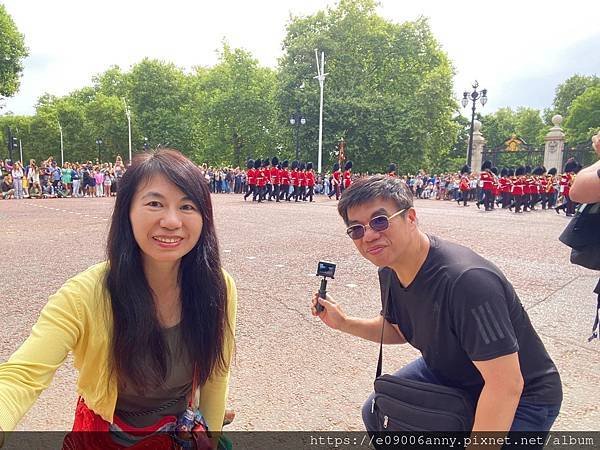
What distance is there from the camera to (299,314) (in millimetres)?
4789

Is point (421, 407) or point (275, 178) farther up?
point (275, 178)

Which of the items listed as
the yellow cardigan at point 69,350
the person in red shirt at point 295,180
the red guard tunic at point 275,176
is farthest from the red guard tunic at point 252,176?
the yellow cardigan at point 69,350

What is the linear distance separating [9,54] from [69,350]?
29.5 metres

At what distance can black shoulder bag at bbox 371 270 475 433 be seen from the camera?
1.83 meters

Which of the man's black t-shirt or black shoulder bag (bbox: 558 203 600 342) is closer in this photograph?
the man's black t-shirt

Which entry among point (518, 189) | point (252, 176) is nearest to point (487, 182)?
point (518, 189)

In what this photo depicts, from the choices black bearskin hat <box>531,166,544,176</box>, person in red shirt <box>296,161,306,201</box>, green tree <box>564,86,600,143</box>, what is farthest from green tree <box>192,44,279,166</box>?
green tree <box>564,86,600,143</box>

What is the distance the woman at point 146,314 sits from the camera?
1.67 meters

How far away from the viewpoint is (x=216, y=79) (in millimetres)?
51875

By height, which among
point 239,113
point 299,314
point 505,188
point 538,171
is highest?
point 239,113

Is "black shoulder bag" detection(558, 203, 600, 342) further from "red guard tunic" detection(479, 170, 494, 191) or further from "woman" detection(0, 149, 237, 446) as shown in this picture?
"red guard tunic" detection(479, 170, 494, 191)

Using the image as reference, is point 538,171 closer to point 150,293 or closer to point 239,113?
point 150,293

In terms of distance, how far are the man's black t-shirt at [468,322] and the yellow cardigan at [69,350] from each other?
4.19ft

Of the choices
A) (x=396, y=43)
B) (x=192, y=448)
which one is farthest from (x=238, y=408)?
(x=396, y=43)
